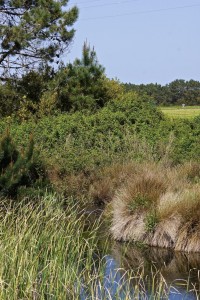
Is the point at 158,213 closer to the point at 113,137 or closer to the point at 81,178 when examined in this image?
the point at 81,178

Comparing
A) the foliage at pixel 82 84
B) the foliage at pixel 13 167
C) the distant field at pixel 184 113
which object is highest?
the foliage at pixel 82 84

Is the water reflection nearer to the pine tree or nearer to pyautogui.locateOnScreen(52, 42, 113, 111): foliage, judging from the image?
the pine tree

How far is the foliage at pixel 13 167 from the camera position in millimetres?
11297

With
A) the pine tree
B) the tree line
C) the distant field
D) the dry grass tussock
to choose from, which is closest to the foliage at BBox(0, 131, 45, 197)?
the pine tree

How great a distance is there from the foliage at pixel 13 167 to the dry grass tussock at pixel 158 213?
5.60 ft

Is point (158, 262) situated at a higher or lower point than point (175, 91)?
lower

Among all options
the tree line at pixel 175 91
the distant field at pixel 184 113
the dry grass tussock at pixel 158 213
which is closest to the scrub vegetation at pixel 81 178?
the dry grass tussock at pixel 158 213

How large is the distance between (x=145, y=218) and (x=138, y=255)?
2.94 ft

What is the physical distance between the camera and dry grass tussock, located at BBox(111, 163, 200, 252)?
11.0 metres

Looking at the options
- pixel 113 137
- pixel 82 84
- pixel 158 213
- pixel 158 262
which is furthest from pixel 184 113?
pixel 158 262

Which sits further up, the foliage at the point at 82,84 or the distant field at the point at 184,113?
the foliage at the point at 82,84

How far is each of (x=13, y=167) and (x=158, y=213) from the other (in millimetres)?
2511

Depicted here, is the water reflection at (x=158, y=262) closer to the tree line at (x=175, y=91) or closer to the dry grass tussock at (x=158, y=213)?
the dry grass tussock at (x=158, y=213)

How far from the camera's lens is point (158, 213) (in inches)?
444
